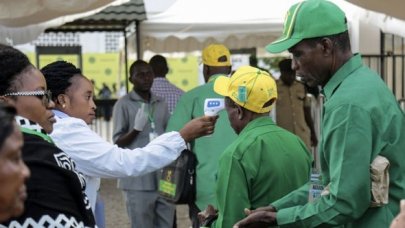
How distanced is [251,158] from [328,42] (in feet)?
2.55

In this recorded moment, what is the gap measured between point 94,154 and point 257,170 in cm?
78

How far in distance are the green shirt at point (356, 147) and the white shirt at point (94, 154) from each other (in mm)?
974

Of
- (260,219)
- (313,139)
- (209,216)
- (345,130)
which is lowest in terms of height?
(313,139)

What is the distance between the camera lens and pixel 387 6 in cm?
597

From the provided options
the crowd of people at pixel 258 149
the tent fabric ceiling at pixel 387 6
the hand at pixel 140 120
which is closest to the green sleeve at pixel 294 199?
the crowd of people at pixel 258 149

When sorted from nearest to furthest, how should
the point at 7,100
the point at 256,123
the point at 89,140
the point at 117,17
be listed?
1. the point at 7,100
2. the point at 89,140
3. the point at 256,123
4. the point at 117,17

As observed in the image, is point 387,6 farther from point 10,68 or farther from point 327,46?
point 10,68

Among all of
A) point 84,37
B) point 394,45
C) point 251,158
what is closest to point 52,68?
point 251,158

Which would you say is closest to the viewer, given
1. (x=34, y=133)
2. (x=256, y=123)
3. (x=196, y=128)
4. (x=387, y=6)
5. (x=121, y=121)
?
(x=34, y=133)

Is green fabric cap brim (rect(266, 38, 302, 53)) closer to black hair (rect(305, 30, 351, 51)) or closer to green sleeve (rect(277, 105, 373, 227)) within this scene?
black hair (rect(305, 30, 351, 51))

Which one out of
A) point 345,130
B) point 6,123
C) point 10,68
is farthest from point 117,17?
point 6,123

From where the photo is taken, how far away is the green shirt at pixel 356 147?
2.70m

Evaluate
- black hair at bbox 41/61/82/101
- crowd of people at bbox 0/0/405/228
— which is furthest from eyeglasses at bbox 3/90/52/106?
black hair at bbox 41/61/82/101

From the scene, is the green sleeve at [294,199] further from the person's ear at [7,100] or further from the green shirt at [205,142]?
the green shirt at [205,142]
